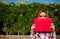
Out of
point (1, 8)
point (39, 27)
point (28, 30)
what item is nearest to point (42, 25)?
point (39, 27)

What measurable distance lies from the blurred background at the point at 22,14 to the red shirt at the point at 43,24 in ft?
4.48

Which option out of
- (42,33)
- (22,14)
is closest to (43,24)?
(42,33)

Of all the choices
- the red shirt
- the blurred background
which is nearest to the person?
the red shirt

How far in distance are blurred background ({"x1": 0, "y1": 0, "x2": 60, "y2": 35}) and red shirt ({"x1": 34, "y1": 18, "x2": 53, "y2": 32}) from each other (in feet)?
4.48

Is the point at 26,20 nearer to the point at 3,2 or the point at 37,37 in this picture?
the point at 3,2

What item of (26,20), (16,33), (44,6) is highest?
(44,6)

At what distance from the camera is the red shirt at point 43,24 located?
445 cm

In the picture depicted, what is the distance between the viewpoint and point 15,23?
19.5 feet

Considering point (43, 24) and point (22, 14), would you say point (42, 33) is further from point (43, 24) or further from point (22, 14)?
point (22, 14)

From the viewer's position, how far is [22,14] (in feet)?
19.6

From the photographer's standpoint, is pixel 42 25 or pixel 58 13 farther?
pixel 58 13

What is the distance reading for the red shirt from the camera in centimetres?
445

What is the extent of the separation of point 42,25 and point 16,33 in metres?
1.74

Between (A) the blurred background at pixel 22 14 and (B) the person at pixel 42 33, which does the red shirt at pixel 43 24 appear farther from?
(A) the blurred background at pixel 22 14
